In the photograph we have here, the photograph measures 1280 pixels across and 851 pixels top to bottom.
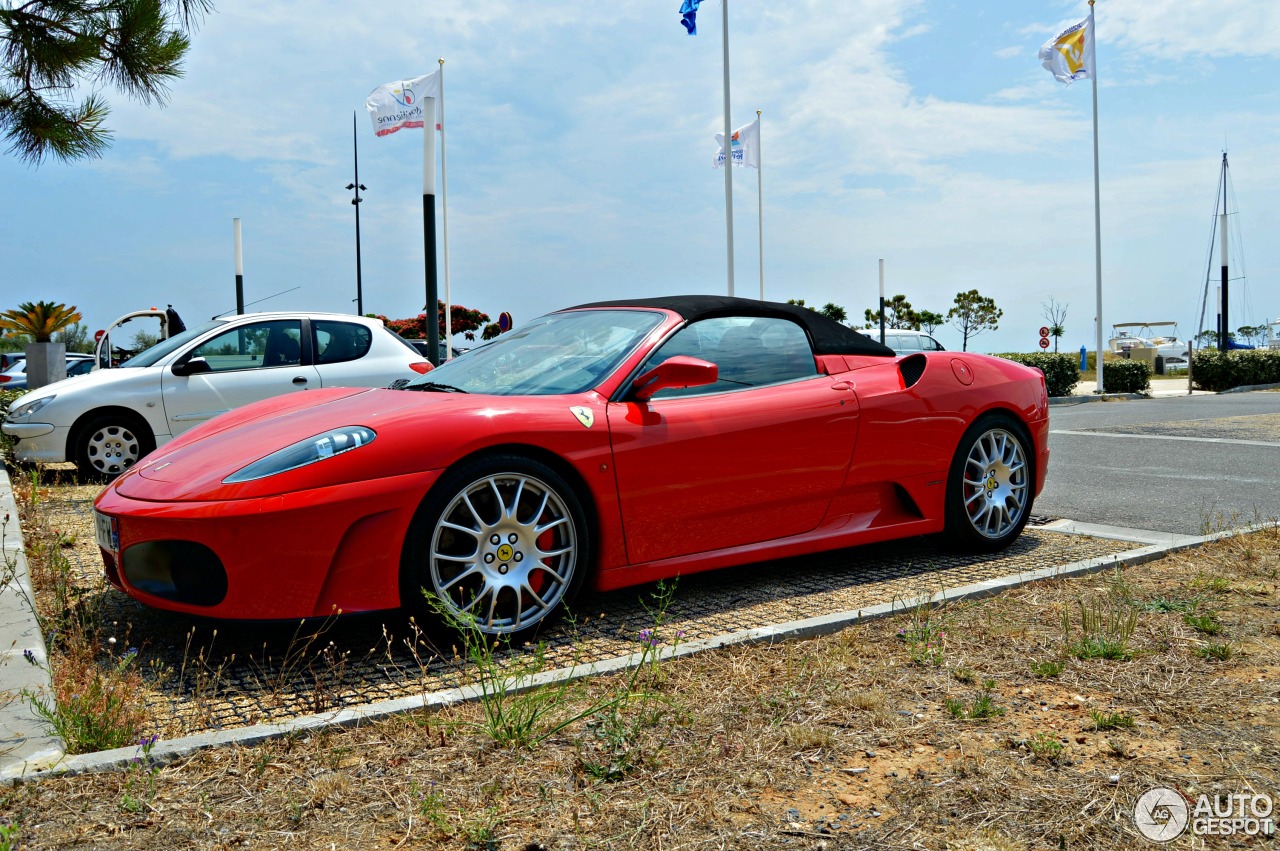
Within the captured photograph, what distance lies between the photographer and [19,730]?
2.80 meters

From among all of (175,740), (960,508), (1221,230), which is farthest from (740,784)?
(1221,230)

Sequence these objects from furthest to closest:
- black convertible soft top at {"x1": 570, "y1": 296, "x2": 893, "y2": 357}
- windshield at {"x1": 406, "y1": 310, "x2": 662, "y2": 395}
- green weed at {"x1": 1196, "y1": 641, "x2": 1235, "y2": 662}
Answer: black convertible soft top at {"x1": 570, "y1": 296, "x2": 893, "y2": 357} < windshield at {"x1": 406, "y1": 310, "x2": 662, "y2": 395} < green weed at {"x1": 1196, "y1": 641, "x2": 1235, "y2": 662}

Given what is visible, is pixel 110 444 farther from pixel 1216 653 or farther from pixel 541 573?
pixel 1216 653

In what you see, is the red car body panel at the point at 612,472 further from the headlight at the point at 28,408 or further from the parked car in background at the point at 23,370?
the parked car in background at the point at 23,370

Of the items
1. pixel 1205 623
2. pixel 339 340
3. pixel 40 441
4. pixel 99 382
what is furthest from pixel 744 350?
pixel 40 441

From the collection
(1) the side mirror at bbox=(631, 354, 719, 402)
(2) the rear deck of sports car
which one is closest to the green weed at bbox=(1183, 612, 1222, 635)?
(2) the rear deck of sports car

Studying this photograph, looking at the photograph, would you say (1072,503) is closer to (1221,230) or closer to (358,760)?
(358,760)

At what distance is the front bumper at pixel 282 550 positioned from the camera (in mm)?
3385

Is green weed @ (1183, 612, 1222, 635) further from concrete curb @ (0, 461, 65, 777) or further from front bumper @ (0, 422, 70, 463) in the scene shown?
front bumper @ (0, 422, 70, 463)

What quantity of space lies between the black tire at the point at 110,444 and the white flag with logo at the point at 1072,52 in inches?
998

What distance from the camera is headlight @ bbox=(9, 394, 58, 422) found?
29.2 feet

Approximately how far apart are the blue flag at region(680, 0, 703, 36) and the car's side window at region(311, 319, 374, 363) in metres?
16.3

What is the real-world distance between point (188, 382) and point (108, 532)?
580cm

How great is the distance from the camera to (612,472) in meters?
3.96
